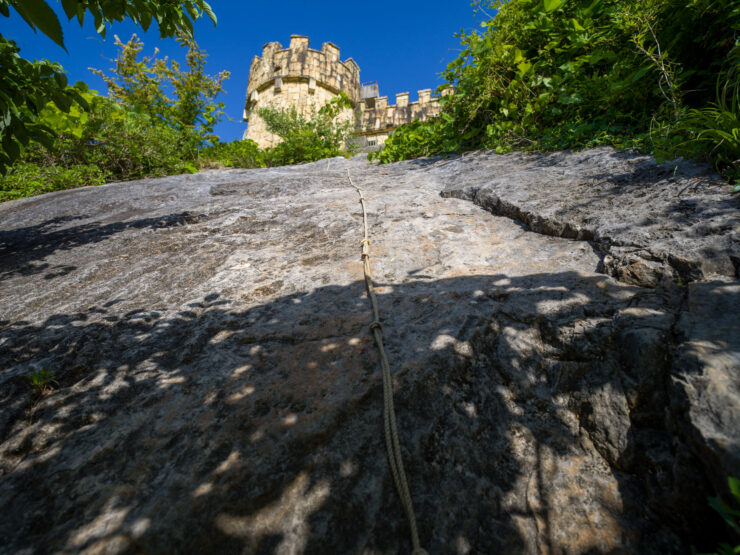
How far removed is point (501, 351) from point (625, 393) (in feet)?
1.68

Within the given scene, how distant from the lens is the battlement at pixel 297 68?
17344 mm

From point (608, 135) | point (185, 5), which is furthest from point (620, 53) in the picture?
point (185, 5)

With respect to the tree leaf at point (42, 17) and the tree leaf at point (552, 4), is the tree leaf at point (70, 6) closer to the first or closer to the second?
the tree leaf at point (42, 17)

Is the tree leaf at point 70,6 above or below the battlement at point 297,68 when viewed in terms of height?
below

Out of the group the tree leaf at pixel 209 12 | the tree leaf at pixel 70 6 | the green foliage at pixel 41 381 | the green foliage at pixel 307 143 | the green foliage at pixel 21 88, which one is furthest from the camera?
the green foliage at pixel 307 143

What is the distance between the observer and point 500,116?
16.1 feet

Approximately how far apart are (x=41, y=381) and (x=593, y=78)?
5.76 meters

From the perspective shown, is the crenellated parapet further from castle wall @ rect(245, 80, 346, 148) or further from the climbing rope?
the climbing rope

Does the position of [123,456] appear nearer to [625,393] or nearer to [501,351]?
[501,351]

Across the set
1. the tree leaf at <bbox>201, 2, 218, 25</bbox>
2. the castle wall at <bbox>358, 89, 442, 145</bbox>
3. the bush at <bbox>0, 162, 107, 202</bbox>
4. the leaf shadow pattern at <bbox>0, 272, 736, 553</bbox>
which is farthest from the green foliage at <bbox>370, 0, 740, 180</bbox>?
the castle wall at <bbox>358, 89, 442, 145</bbox>

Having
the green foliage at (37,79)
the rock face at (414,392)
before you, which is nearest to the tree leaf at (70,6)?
the green foliage at (37,79)

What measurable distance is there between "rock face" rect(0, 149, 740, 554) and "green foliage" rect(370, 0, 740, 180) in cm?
72

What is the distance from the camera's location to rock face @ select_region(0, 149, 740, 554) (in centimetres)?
110

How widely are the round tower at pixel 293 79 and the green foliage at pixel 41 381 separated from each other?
17.3 metres
